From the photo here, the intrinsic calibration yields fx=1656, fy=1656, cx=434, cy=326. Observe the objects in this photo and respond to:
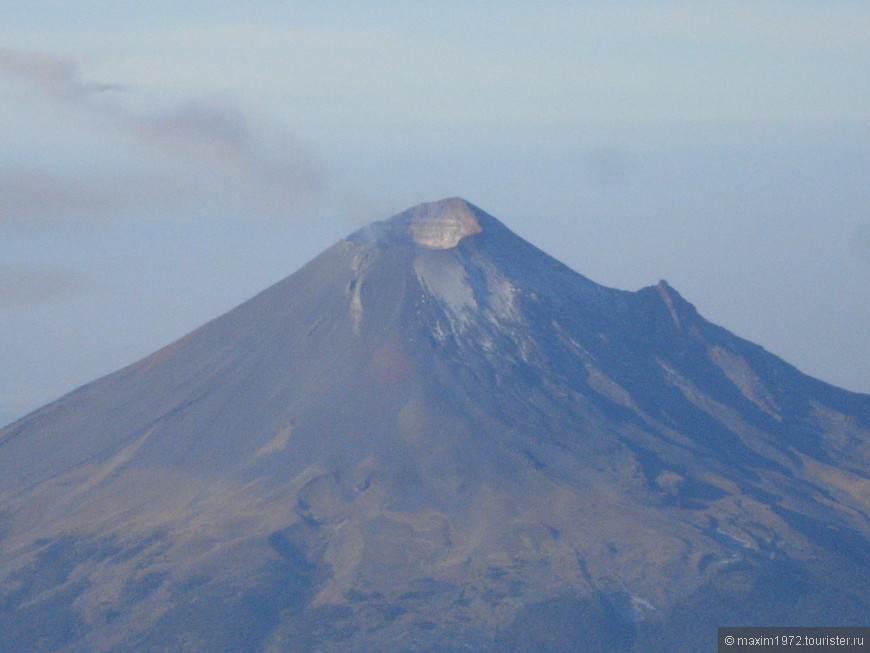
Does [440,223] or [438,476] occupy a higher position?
[440,223]

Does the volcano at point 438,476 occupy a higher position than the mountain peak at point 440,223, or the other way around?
the mountain peak at point 440,223

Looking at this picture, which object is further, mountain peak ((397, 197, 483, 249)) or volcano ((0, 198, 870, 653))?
mountain peak ((397, 197, 483, 249))

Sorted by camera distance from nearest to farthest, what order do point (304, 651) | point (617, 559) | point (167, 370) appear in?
point (304, 651) → point (617, 559) → point (167, 370)

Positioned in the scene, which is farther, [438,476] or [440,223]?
[440,223]

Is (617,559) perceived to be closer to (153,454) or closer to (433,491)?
(433,491)

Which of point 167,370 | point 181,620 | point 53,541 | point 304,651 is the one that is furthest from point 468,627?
point 167,370

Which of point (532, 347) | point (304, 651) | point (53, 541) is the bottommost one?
point (304, 651)

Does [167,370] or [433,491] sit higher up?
[167,370]

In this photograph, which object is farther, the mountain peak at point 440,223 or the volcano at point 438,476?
the mountain peak at point 440,223
